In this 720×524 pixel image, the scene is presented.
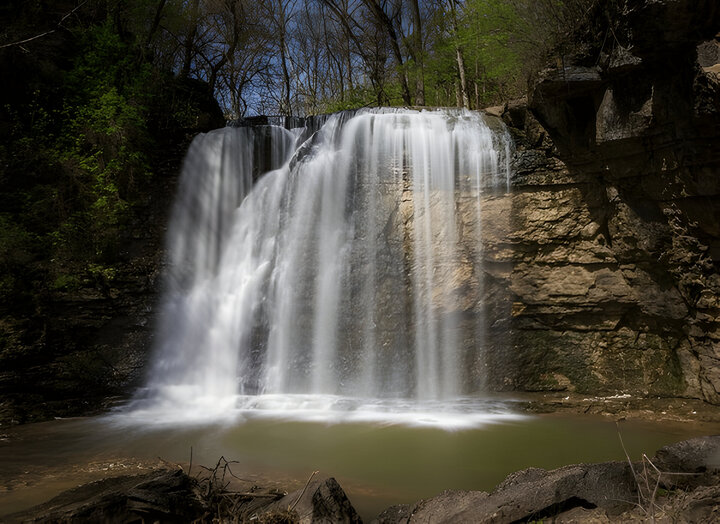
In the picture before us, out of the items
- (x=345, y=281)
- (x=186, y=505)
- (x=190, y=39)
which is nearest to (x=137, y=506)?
(x=186, y=505)

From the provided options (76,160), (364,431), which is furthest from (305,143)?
(364,431)

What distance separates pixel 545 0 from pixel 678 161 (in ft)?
11.6

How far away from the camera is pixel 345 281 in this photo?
9594 millimetres

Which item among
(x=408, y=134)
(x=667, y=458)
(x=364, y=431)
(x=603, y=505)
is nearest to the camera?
(x=603, y=505)

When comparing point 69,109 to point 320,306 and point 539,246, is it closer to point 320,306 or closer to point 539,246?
point 320,306

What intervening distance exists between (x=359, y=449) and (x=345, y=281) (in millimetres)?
3936

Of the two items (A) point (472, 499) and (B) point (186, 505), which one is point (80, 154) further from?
(A) point (472, 499)

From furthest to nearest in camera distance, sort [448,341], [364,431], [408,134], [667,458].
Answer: [408,134] → [448,341] → [364,431] → [667,458]

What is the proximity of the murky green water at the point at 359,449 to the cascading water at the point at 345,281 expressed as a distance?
148cm

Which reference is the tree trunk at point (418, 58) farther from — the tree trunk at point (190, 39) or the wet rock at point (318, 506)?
the wet rock at point (318, 506)

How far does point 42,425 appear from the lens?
769cm

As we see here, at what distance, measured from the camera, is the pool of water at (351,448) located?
5059 millimetres

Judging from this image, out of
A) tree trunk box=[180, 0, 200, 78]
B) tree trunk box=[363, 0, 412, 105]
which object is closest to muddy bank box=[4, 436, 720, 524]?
tree trunk box=[180, 0, 200, 78]

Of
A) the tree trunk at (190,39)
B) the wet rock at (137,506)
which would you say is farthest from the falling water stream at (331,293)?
the tree trunk at (190,39)
